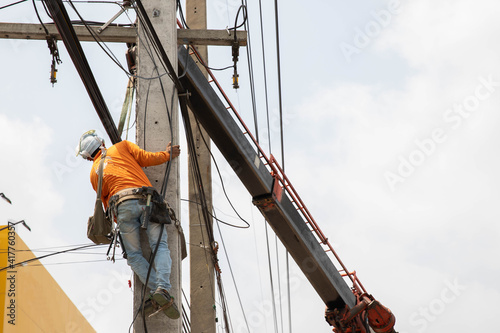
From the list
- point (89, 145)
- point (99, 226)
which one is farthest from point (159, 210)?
point (89, 145)

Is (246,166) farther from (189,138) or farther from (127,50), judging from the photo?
(127,50)

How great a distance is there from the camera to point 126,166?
640cm

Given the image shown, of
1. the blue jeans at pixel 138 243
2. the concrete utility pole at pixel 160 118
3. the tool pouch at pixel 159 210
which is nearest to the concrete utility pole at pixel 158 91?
the concrete utility pole at pixel 160 118

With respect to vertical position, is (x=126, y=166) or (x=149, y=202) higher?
(x=126, y=166)

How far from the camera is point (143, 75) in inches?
269

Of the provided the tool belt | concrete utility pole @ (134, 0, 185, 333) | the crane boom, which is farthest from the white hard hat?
the crane boom

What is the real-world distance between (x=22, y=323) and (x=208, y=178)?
139 inches

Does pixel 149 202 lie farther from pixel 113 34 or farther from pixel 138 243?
pixel 113 34

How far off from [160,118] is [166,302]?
1.77m

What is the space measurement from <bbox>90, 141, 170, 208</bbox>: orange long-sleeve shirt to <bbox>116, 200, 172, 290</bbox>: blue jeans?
0.23 meters

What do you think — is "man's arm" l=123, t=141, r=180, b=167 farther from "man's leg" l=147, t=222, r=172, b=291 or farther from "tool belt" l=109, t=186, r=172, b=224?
"man's leg" l=147, t=222, r=172, b=291

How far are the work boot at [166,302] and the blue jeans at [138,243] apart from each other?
0.46 ft

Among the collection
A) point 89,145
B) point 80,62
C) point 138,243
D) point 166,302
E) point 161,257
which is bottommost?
point 166,302

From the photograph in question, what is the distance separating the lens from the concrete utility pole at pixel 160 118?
20.1 feet
